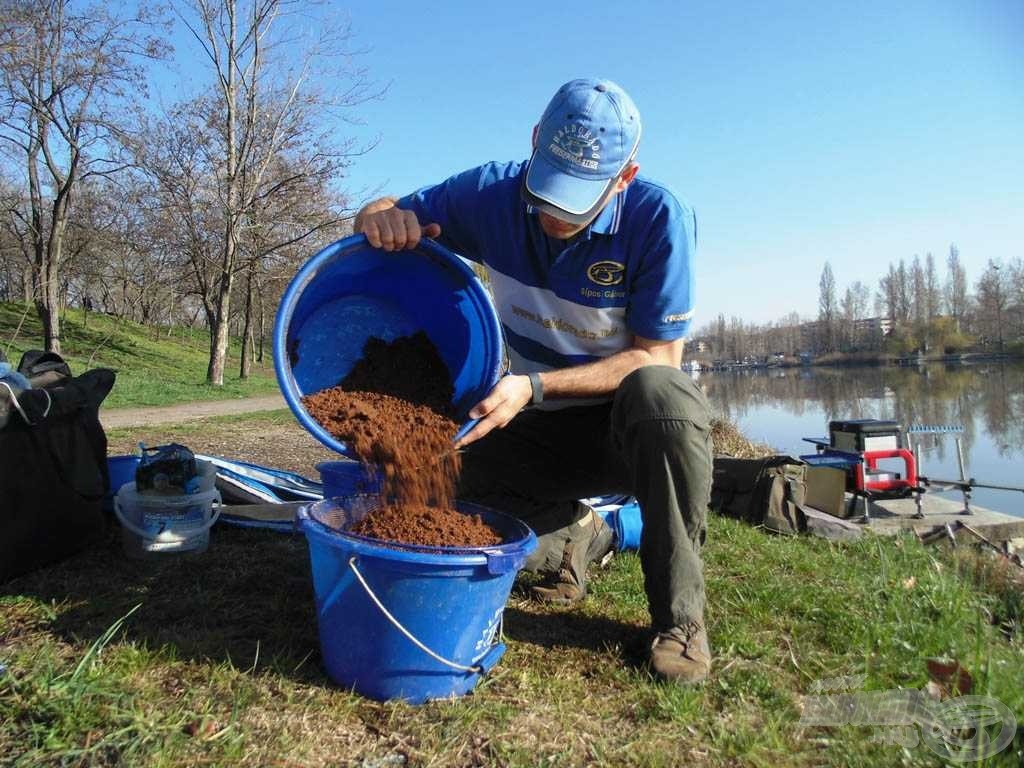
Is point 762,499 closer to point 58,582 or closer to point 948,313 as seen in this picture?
point 58,582

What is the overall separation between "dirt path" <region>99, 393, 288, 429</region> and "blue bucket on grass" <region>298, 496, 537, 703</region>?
7.31 meters

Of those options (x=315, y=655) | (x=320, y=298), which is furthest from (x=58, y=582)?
(x=320, y=298)

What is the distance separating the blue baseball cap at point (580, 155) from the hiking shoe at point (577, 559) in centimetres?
126

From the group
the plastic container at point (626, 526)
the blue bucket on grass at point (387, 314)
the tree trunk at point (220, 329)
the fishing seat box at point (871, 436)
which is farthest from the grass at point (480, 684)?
the tree trunk at point (220, 329)

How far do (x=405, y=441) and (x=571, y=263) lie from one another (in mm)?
920

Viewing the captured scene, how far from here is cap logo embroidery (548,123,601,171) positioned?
2.22m

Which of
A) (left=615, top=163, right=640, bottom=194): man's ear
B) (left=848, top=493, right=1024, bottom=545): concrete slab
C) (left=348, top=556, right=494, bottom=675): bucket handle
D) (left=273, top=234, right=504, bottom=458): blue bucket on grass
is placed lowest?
(left=848, top=493, right=1024, bottom=545): concrete slab

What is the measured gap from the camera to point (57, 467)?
8.63 ft

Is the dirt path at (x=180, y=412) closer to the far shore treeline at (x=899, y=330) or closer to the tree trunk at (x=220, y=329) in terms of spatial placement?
the tree trunk at (x=220, y=329)

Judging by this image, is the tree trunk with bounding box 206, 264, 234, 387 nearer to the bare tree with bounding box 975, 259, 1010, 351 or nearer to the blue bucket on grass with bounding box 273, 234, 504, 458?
the blue bucket on grass with bounding box 273, 234, 504, 458

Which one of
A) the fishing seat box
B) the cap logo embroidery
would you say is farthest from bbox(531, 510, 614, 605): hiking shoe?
the fishing seat box

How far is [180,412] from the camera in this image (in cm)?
1209

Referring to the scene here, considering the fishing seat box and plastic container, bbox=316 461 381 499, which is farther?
the fishing seat box

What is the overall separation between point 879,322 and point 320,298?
8302cm
